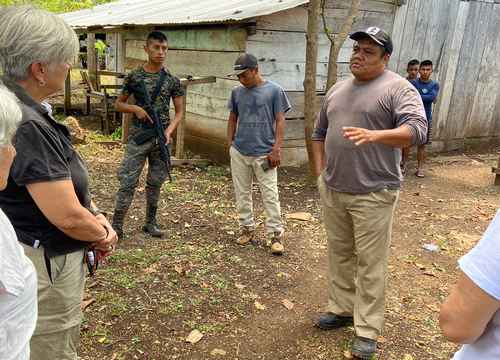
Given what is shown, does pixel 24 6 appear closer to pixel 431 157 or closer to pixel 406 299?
pixel 406 299

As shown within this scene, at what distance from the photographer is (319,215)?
19.3ft

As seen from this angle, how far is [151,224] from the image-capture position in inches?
195

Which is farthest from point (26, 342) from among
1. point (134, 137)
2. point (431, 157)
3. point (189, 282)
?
point (431, 157)

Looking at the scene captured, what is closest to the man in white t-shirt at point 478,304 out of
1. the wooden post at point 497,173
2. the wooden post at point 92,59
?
the wooden post at point 497,173

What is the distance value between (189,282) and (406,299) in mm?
1974

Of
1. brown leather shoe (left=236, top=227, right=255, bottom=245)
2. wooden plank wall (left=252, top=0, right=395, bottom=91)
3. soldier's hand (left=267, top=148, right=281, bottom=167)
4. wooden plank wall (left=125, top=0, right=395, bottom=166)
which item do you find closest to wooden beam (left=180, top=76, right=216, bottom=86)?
wooden plank wall (left=125, top=0, right=395, bottom=166)

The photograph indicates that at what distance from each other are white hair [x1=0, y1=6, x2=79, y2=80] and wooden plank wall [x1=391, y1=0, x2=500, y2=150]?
793 centimetres

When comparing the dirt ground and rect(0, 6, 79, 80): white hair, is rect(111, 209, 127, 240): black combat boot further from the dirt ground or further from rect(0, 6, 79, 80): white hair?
rect(0, 6, 79, 80): white hair

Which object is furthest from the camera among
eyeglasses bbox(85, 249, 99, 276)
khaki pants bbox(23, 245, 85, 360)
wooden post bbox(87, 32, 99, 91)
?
wooden post bbox(87, 32, 99, 91)

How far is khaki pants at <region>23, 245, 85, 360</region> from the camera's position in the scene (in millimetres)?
1801

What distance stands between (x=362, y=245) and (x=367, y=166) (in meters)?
0.55

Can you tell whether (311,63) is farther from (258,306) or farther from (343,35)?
(258,306)

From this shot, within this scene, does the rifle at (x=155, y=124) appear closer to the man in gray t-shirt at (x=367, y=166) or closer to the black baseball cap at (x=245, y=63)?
the black baseball cap at (x=245, y=63)

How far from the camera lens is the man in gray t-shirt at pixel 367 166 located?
283 cm
